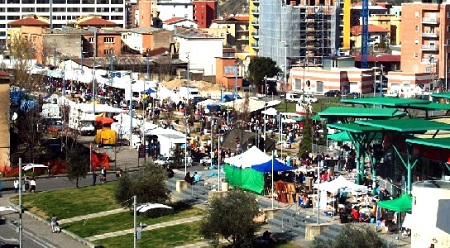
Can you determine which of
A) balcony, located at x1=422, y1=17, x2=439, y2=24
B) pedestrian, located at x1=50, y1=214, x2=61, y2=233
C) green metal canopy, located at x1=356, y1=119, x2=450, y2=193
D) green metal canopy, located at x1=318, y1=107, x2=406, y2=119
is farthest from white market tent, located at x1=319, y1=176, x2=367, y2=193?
balcony, located at x1=422, y1=17, x2=439, y2=24

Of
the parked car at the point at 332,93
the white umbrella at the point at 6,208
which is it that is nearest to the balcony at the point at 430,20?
the parked car at the point at 332,93

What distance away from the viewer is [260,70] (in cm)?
10162

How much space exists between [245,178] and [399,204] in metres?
9.96

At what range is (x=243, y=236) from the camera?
3938 cm

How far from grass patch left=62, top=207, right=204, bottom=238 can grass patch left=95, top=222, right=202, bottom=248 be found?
4.39ft

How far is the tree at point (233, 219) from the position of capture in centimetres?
3916

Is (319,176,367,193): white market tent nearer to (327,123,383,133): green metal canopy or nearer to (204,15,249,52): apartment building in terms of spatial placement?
(327,123,383,133): green metal canopy

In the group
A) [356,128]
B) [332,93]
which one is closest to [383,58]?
[332,93]

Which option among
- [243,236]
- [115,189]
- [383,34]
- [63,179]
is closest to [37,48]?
[383,34]

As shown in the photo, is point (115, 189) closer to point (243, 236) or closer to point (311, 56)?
point (243, 236)

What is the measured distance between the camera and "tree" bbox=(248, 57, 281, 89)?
332ft

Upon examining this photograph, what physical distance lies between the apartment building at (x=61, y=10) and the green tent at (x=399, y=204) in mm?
122027

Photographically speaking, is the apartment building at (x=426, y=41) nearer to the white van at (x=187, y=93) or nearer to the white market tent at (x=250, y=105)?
the white van at (x=187, y=93)

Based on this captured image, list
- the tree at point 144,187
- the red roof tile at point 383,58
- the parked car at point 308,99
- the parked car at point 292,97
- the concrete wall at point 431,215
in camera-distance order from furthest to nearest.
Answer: the red roof tile at point 383,58 < the parked car at point 292,97 < the parked car at point 308,99 < the tree at point 144,187 < the concrete wall at point 431,215
